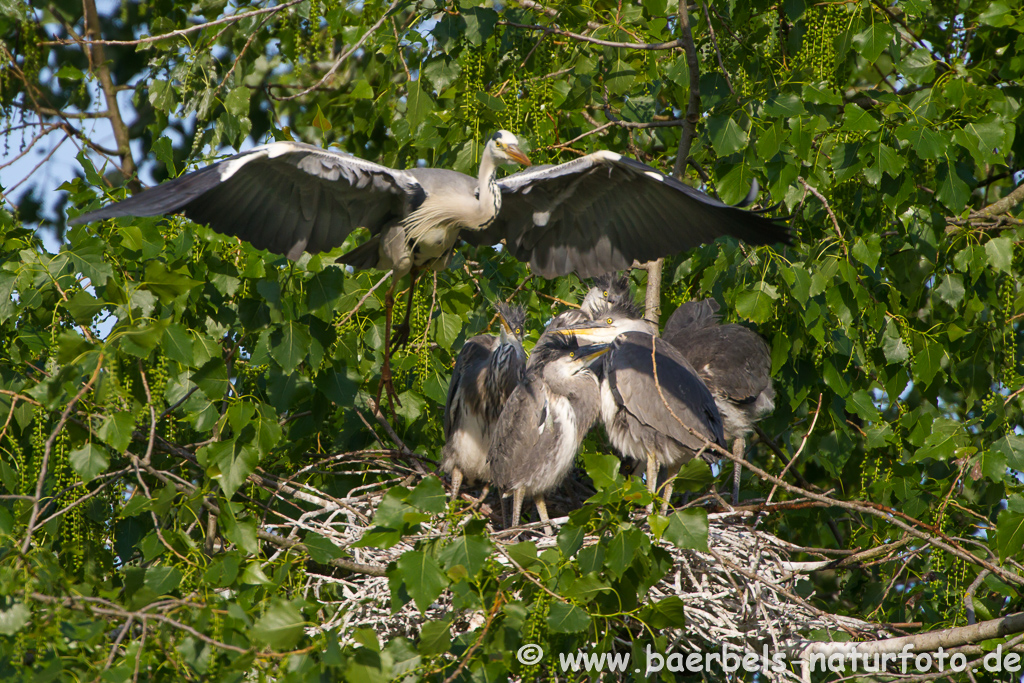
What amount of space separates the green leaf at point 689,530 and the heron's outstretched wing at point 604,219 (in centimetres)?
143

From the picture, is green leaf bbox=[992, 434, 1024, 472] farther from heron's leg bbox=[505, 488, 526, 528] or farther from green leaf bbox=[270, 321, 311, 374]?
green leaf bbox=[270, 321, 311, 374]

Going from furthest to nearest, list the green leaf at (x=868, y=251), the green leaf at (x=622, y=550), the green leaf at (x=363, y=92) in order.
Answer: the green leaf at (x=363, y=92), the green leaf at (x=868, y=251), the green leaf at (x=622, y=550)

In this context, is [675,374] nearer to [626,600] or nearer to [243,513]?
[626,600]


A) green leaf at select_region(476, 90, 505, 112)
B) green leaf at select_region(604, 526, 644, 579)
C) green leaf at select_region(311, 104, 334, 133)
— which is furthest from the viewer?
green leaf at select_region(311, 104, 334, 133)

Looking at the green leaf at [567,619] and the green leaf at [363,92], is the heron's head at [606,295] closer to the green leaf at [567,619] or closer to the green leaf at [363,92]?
the green leaf at [363,92]

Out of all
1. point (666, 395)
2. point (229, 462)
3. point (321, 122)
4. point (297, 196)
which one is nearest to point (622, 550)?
point (229, 462)

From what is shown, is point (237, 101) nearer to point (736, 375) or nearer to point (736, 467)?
point (736, 375)

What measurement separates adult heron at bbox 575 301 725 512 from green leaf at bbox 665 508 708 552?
1131 mm

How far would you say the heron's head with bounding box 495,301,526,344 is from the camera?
430 cm

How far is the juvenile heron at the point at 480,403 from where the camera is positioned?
170 inches

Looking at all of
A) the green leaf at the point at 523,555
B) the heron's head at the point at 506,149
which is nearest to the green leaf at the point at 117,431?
the green leaf at the point at 523,555

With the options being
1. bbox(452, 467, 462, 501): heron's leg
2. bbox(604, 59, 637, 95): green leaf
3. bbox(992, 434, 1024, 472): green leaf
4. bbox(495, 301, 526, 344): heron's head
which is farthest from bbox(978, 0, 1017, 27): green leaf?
bbox(452, 467, 462, 501): heron's leg

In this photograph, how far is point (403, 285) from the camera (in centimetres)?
498

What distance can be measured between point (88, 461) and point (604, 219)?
105 inches
